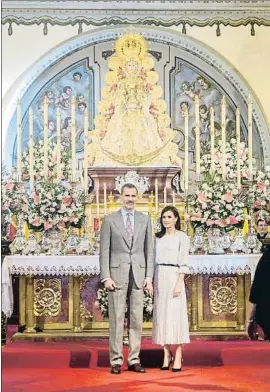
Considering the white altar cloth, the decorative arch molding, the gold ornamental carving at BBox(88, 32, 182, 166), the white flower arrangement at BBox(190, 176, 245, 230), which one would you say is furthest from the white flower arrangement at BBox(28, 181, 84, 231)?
the decorative arch molding

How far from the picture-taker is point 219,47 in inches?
308

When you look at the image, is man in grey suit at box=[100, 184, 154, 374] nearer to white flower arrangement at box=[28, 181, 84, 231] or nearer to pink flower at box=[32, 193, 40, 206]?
white flower arrangement at box=[28, 181, 84, 231]

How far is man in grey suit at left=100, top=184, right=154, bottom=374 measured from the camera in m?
4.79

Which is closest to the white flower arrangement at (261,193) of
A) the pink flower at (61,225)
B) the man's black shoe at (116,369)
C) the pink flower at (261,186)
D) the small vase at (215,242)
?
the pink flower at (261,186)

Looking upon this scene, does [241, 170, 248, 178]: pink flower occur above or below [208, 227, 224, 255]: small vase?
above

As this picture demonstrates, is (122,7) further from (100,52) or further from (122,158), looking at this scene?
(122,158)

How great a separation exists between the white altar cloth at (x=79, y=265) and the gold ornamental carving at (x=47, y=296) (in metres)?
0.11

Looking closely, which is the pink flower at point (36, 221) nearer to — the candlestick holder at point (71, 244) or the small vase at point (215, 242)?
the candlestick holder at point (71, 244)

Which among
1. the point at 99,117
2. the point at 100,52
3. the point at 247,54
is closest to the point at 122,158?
the point at 99,117

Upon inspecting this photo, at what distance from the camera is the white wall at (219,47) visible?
7734mm

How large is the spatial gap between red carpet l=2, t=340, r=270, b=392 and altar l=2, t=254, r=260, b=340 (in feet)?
0.64

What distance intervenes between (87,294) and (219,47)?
10.9 ft

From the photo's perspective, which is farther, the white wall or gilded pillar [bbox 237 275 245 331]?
the white wall

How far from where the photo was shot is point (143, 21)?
7.85 metres
